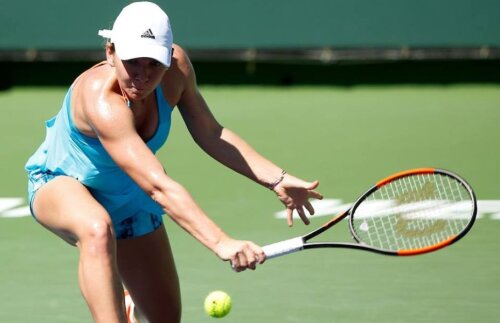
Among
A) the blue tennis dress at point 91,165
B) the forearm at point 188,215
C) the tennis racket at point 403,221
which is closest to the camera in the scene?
the forearm at point 188,215

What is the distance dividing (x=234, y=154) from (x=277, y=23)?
739cm

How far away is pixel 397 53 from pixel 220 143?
7.50 metres

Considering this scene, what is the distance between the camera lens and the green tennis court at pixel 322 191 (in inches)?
255

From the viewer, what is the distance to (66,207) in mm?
4867

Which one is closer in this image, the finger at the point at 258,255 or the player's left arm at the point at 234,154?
the finger at the point at 258,255

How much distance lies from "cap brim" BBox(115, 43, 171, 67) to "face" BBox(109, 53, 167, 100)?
40 mm

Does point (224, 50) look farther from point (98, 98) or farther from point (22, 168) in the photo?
point (98, 98)

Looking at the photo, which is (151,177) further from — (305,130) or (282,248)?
(305,130)

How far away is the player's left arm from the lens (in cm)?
524

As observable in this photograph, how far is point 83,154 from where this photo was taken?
5105mm

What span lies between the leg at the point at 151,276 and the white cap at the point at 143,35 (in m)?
1.06

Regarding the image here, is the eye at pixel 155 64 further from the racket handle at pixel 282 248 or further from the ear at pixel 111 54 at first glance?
the racket handle at pixel 282 248

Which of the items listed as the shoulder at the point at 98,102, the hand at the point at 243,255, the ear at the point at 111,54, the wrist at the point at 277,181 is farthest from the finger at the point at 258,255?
the ear at the point at 111,54

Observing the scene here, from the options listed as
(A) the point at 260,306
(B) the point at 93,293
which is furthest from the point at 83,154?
(A) the point at 260,306
